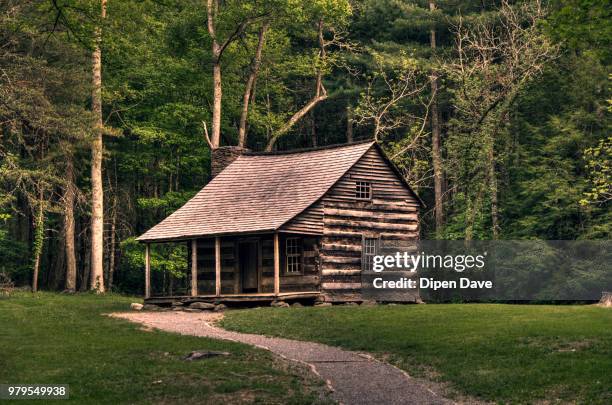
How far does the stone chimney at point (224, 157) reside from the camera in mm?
47688

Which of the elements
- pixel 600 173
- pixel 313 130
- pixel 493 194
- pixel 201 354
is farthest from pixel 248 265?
pixel 313 130

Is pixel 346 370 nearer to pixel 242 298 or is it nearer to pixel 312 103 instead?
pixel 242 298

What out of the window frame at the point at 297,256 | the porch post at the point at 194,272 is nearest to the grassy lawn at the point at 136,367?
the porch post at the point at 194,272

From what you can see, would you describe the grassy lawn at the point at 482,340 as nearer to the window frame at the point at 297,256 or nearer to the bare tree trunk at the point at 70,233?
the window frame at the point at 297,256

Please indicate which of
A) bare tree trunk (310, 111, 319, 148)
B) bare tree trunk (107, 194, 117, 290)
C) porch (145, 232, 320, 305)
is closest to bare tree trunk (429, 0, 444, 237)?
bare tree trunk (310, 111, 319, 148)

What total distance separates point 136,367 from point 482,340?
9072 mm

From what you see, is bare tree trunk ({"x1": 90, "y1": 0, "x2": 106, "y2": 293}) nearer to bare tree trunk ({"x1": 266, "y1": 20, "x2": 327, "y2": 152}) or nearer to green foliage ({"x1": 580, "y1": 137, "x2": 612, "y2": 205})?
bare tree trunk ({"x1": 266, "y1": 20, "x2": 327, "y2": 152})

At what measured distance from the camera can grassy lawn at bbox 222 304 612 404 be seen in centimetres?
2056

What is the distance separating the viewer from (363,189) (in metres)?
42.4

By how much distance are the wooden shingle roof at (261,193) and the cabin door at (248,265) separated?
1686mm

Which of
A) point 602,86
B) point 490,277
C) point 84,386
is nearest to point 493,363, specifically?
point 84,386

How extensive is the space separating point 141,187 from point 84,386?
1758 inches

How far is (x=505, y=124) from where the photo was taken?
54000 millimetres

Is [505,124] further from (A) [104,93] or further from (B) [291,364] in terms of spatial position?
(B) [291,364]
